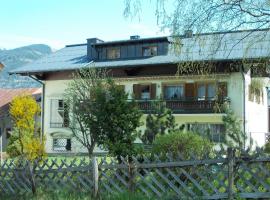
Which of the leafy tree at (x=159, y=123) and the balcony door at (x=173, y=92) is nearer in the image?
the leafy tree at (x=159, y=123)

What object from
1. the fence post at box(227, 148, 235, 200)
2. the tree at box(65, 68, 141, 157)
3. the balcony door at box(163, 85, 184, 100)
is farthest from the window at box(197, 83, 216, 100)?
the fence post at box(227, 148, 235, 200)

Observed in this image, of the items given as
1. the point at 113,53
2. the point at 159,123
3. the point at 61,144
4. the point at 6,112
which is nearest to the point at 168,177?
the point at 159,123

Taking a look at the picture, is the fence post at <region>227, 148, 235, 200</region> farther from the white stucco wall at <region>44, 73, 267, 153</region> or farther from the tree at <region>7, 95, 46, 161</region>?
the white stucco wall at <region>44, 73, 267, 153</region>

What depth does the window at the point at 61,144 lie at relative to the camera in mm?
36531

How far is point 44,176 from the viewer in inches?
440

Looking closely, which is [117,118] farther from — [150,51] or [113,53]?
[113,53]

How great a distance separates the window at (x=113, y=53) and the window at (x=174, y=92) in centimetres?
493

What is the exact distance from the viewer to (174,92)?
3375cm

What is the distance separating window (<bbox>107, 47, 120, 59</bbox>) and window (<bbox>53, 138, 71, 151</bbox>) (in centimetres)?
671

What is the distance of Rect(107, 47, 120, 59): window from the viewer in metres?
36.7

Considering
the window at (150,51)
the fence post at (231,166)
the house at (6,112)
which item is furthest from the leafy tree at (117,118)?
the house at (6,112)

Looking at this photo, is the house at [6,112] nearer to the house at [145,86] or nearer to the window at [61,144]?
the house at [145,86]

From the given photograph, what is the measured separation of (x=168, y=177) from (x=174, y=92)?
24183mm

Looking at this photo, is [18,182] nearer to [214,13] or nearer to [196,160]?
[196,160]
